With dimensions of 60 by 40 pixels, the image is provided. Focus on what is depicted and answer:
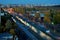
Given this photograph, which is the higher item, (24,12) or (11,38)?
→ (24,12)

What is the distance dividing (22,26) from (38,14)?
51 cm

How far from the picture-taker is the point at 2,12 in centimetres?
256

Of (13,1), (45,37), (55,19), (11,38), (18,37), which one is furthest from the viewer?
(55,19)

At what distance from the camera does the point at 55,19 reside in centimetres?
254

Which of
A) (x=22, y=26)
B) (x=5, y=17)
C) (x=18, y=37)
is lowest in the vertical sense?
(x=18, y=37)

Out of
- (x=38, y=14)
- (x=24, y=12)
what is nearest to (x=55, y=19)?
(x=38, y=14)

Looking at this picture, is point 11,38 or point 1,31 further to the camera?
point 1,31

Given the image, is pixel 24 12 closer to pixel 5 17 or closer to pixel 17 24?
pixel 17 24

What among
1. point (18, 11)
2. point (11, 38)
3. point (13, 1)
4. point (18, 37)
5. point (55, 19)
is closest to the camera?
point (13, 1)

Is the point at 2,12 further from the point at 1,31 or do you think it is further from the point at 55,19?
the point at 55,19

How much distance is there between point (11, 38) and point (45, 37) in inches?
22.6

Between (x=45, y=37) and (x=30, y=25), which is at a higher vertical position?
(x=30, y=25)

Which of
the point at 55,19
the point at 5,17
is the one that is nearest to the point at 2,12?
the point at 5,17

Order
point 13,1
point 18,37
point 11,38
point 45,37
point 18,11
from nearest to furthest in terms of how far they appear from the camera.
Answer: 1. point 13,1
2. point 45,37
3. point 11,38
4. point 18,37
5. point 18,11
